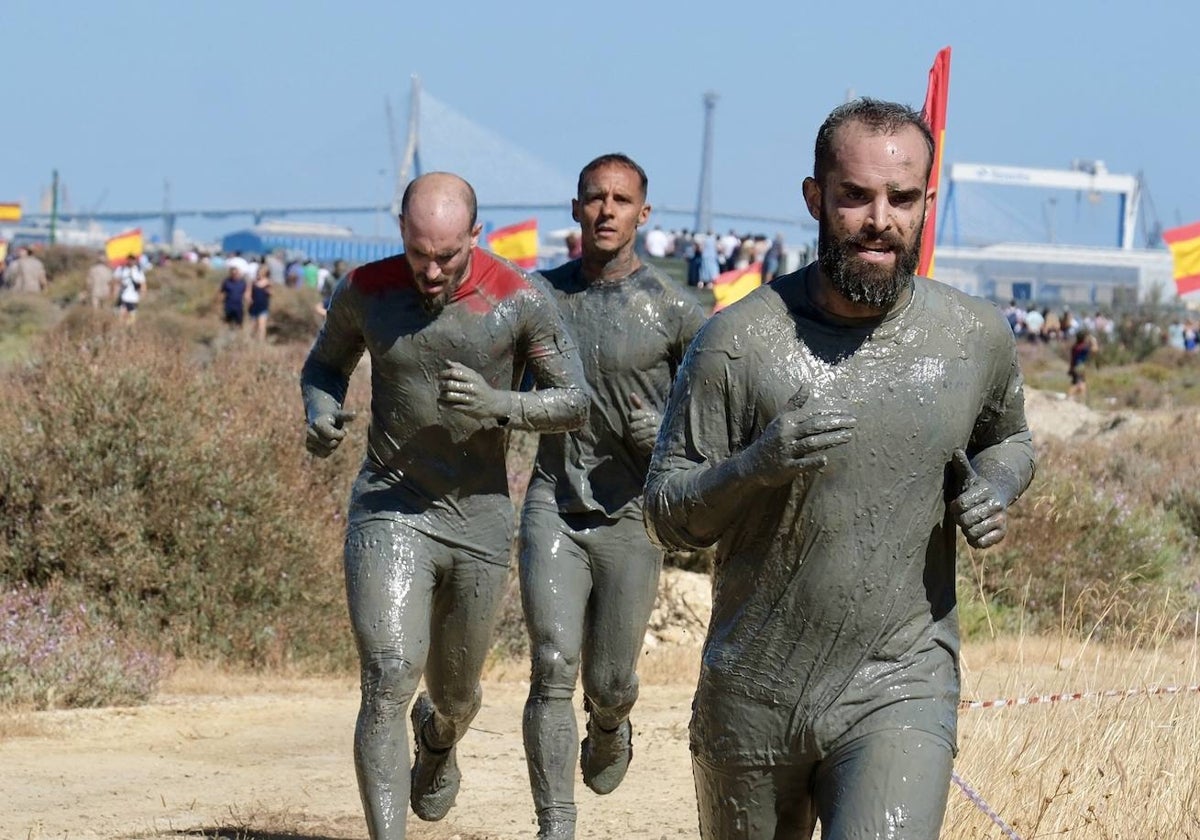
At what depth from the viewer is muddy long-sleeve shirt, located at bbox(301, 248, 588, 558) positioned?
6547mm

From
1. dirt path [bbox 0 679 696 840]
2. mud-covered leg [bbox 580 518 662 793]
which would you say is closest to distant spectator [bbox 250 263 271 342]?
dirt path [bbox 0 679 696 840]

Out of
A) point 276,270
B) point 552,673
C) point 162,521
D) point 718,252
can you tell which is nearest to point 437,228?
point 552,673

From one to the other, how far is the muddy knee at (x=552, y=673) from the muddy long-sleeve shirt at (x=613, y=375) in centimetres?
57

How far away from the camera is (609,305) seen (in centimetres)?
753

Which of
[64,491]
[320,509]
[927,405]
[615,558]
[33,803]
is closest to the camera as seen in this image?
[927,405]

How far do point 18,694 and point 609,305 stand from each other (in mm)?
4446

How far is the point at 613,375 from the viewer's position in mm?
7457

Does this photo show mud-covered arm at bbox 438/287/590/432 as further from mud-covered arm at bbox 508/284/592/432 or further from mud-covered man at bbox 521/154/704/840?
mud-covered man at bbox 521/154/704/840

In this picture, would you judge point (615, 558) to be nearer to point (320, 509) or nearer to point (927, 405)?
point (927, 405)

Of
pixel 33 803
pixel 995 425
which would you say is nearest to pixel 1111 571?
pixel 33 803

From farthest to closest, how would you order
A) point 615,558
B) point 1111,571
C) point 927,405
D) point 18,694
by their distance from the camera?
point 1111,571 < point 18,694 < point 615,558 < point 927,405

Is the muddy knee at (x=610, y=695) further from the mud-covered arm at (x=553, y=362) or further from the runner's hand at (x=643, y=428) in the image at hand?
the mud-covered arm at (x=553, y=362)

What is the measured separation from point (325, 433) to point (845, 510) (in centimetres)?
274

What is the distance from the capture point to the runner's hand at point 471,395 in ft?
20.2
